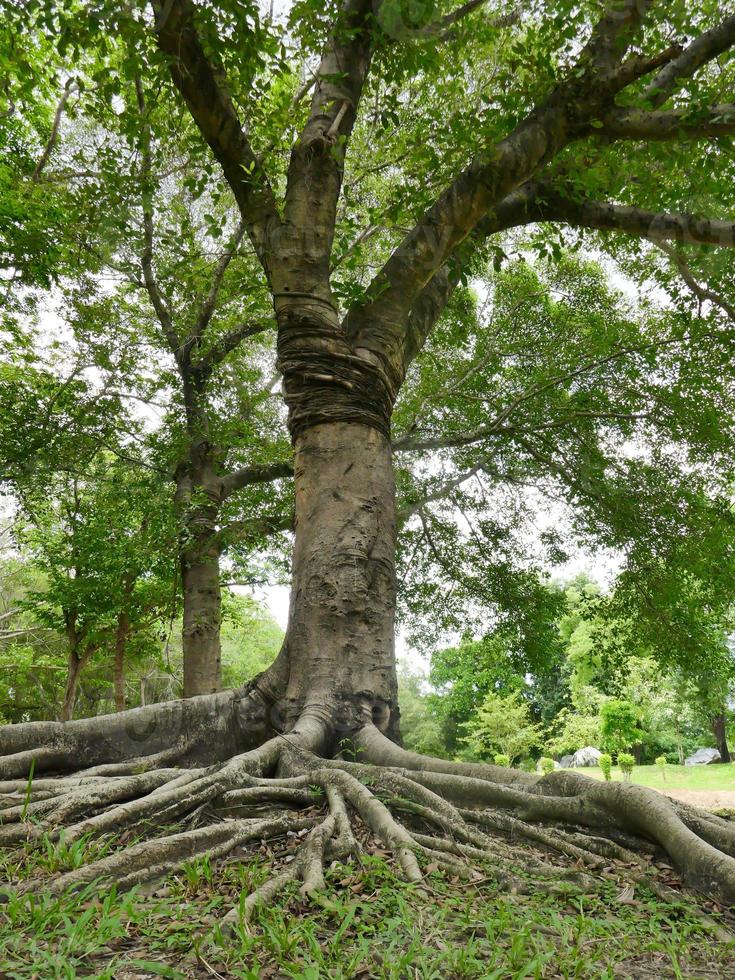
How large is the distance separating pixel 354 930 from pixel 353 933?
3 cm

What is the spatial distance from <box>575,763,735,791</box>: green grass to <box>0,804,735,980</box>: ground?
21.5 metres

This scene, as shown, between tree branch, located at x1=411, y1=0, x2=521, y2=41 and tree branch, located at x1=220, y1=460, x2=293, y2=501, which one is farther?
tree branch, located at x1=220, y1=460, x2=293, y2=501

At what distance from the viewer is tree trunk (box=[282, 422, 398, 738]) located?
439 cm

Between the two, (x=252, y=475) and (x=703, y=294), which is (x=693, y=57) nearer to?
(x=703, y=294)

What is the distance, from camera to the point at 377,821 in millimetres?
2939

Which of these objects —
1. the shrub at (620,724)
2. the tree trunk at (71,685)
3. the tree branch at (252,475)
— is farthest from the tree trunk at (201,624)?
the shrub at (620,724)

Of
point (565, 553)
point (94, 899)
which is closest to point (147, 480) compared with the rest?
point (565, 553)

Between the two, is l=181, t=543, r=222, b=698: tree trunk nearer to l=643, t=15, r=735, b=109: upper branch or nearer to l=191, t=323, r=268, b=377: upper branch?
l=191, t=323, r=268, b=377: upper branch

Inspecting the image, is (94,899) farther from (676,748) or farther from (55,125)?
(676,748)

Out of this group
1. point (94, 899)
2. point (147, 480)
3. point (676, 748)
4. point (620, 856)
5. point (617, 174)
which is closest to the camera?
point (94, 899)

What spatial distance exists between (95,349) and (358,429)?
622 cm

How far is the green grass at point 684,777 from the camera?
→ 2197 centimetres

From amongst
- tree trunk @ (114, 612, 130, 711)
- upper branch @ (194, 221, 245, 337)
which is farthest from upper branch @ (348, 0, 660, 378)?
tree trunk @ (114, 612, 130, 711)

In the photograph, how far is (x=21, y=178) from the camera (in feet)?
30.4
